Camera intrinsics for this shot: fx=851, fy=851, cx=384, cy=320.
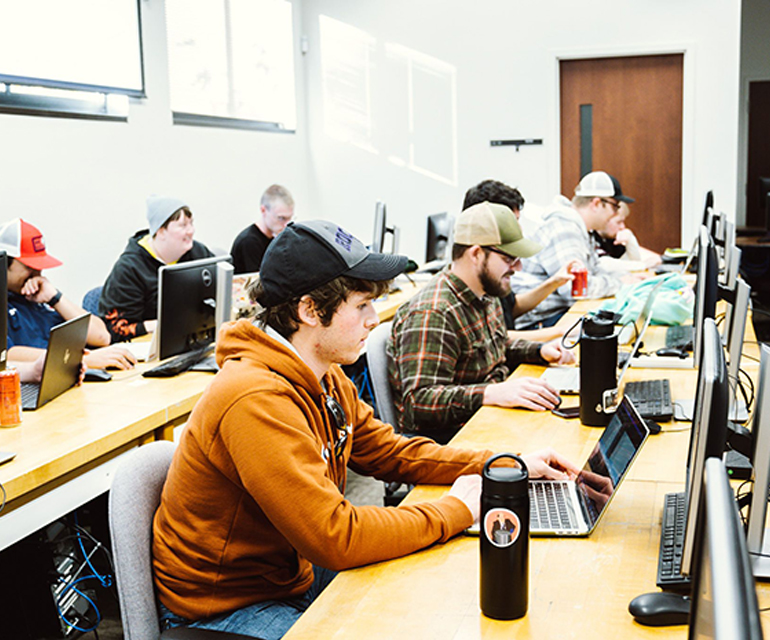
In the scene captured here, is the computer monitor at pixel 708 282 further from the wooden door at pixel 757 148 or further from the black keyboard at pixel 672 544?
the wooden door at pixel 757 148

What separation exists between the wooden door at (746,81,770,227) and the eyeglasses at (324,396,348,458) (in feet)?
28.9

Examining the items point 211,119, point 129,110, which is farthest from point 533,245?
point 211,119

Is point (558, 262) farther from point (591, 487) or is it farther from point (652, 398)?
point (591, 487)

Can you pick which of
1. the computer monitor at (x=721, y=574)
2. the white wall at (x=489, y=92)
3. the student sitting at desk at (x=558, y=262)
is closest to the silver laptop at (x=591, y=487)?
the computer monitor at (x=721, y=574)

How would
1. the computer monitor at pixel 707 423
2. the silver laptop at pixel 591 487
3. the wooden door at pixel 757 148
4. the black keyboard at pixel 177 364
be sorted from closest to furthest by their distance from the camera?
the computer monitor at pixel 707 423 → the silver laptop at pixel 591 487 → the black keyboard at pixel 177 364 → the wooden door at pixel 757 148

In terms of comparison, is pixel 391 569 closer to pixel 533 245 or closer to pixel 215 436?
pixel 215 436

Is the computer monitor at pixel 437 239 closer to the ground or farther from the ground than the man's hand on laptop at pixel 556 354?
farther from the ground

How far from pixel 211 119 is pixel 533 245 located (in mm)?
4063

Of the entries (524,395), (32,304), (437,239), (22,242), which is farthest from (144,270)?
(524,395)

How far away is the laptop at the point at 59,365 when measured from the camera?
257 centimetres

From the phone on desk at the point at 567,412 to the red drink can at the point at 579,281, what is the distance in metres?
1.77

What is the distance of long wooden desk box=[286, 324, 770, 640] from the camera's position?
1.21m

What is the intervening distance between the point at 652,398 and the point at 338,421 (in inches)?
42.7

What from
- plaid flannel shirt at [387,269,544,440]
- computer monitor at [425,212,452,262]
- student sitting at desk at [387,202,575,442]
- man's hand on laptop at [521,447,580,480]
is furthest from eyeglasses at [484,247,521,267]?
computer monitor at [425,212,452,262]
